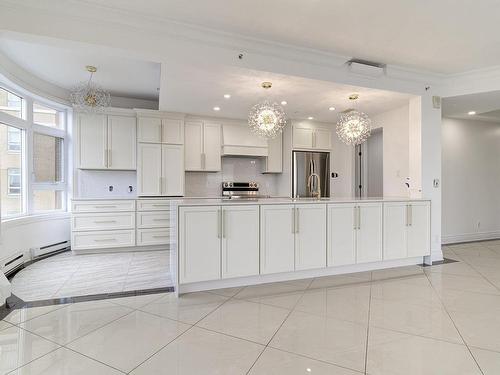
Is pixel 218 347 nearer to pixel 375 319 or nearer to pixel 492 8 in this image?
pixel 375 319

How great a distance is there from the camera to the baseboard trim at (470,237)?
18.9 feet

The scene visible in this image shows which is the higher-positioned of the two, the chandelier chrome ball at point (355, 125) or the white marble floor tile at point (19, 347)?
the chandelier chrome ball at point (355, 125)

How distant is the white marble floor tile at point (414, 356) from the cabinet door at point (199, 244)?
1583 mm

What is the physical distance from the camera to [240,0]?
2.59 metres

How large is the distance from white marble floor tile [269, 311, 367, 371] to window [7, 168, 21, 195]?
4.20 metres

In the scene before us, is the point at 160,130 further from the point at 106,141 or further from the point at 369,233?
the point at 369,233

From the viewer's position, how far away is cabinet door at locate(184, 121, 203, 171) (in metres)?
5.55

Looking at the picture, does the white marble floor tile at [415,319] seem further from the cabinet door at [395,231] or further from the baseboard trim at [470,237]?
the baseboard trim at [470,237]

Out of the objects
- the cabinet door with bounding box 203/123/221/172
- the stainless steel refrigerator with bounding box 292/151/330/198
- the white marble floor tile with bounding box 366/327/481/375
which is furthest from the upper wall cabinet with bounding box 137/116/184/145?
the white marble floor tile with bounding box 366/327/481/375

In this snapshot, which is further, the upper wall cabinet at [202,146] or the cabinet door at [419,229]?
the upper wall cabinet at [202,146]

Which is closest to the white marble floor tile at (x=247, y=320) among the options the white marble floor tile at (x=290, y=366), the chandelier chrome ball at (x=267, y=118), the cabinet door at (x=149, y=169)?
the white marble floor tile at (x=290, y=366)

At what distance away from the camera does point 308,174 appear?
19.8 feet

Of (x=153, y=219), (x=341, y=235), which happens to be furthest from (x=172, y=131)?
(x=341, y=235)

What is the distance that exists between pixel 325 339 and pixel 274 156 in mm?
4358
